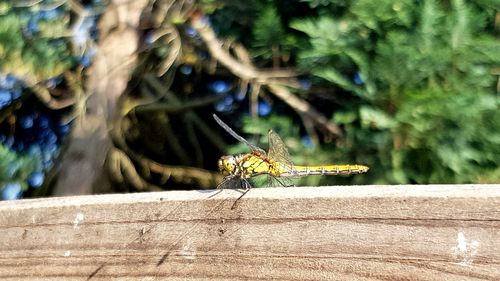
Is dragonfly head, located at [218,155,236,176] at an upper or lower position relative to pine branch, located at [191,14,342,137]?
upper

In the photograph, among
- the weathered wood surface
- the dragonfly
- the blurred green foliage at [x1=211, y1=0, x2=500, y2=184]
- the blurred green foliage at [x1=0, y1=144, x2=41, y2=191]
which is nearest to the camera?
the weathered wood surface

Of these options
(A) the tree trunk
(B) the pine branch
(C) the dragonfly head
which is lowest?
(A) the tree trunk

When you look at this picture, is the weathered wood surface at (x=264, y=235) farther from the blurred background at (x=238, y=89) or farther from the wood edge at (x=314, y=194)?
the blurred background at (x=238, y=89)

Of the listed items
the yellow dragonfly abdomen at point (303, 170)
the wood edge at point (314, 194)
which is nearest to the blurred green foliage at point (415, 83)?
the yellow dragonfly abdomen at point (303, 170)

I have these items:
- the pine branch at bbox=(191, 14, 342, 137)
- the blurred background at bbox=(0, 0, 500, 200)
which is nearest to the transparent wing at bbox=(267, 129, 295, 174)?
the blurred background at bbox=(0, 0, 500, 200)

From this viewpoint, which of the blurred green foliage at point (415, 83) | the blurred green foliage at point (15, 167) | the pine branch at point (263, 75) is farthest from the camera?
the blurred green foliage at point (15, 167)

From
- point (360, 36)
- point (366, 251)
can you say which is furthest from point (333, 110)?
point (366, 251)

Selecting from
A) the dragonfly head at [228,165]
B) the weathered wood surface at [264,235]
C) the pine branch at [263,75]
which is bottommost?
the pine branch at [263,75]

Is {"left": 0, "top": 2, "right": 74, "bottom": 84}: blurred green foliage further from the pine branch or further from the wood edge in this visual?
the wood edge
